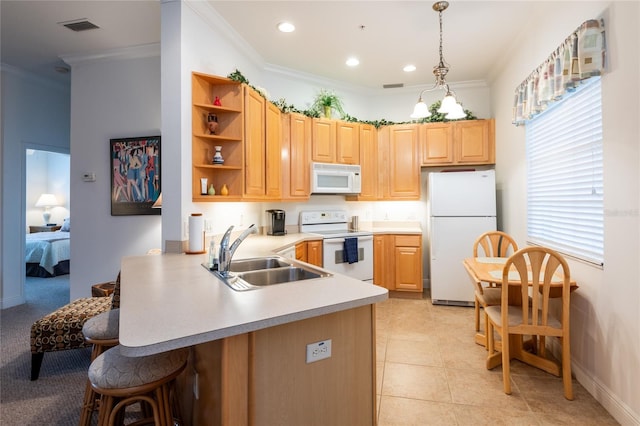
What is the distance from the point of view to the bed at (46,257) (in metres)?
5.63

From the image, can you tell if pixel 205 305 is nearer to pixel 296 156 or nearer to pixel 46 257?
pixel 296 156

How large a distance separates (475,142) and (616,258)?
8.98 ft

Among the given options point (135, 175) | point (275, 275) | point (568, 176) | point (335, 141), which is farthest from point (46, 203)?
point (568, 176)

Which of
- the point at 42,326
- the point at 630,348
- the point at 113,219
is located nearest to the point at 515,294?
the point at 630,348

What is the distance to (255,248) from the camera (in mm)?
2811

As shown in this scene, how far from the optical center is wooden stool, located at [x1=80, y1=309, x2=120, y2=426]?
1.69 meters

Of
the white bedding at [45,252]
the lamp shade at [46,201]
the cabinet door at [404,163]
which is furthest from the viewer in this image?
the lamp shade at [46,201]

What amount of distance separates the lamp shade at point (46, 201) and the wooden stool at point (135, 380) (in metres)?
9.07

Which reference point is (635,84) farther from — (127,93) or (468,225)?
(127,93)

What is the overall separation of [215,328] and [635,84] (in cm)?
242

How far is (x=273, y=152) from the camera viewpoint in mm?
3562

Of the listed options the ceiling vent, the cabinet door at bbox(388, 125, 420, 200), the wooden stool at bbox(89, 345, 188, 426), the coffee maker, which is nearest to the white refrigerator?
the cabinet door at bbox(388, 125, 420, 200)

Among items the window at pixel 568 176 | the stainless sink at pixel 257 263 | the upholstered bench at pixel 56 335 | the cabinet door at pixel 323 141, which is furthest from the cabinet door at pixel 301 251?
the window at pixel 568 176

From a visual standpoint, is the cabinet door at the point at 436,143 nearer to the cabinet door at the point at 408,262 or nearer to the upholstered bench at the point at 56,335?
the cabinet door at the point at 408,262
